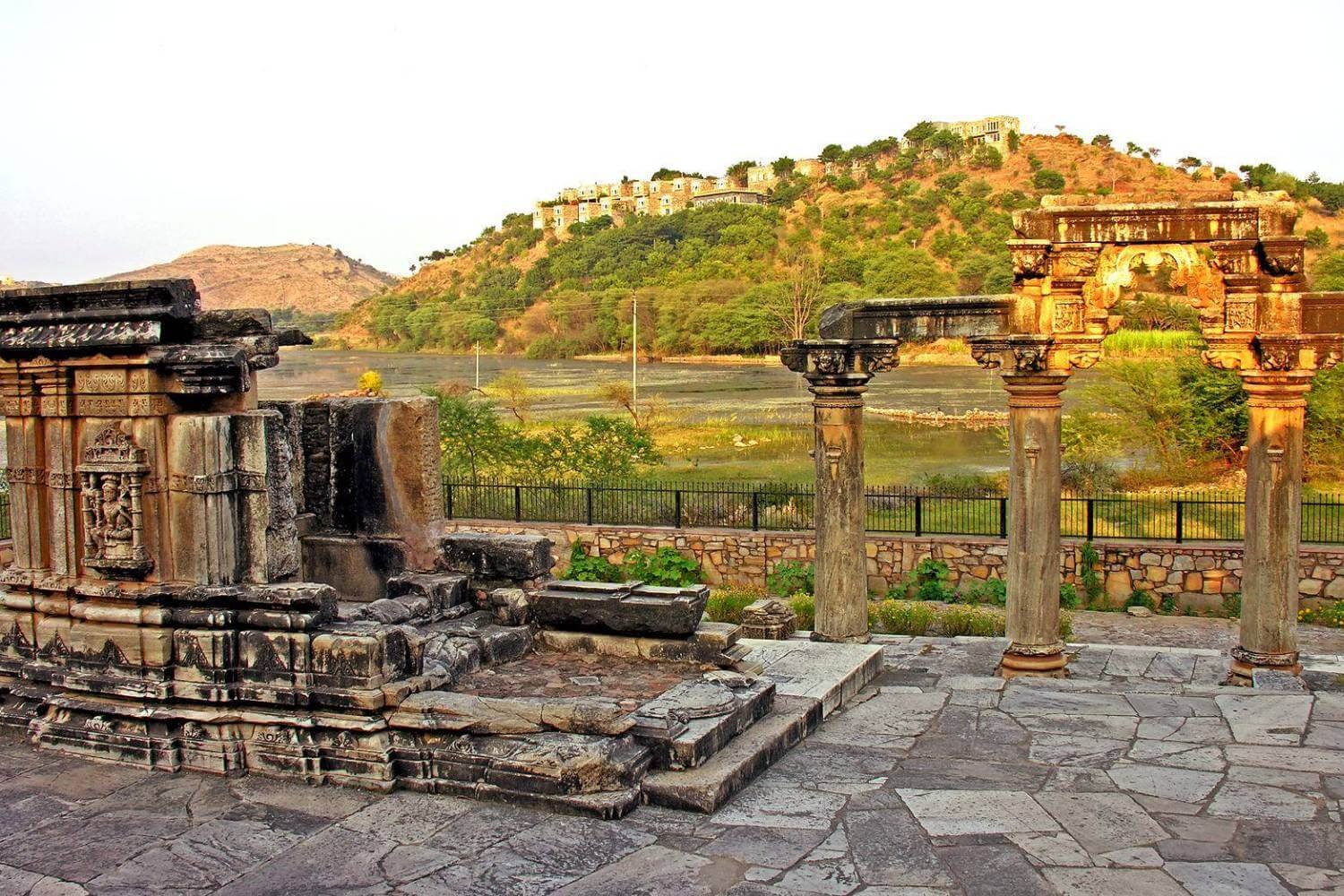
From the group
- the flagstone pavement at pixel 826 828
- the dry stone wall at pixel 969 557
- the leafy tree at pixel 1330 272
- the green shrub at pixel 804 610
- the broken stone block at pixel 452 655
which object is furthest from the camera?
the leafy tree at pixel 1330 272

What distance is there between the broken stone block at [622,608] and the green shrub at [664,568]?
7859mm

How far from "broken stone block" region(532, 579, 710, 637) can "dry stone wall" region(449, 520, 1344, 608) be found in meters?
8.08

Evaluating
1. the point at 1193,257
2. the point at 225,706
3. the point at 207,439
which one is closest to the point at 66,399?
the point at 207,439

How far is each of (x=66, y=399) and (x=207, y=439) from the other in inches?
39.7

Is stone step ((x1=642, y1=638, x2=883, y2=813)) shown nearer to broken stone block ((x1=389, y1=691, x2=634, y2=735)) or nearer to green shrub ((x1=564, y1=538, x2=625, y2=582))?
broken stone block ((x1=389, y1=691, x2=634, y2=735))

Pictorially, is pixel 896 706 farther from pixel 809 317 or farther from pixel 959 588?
pixel 809 317

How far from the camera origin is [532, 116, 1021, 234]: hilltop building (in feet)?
294

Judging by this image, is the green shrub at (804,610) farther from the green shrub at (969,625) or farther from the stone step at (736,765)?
the stone step at (736,765)

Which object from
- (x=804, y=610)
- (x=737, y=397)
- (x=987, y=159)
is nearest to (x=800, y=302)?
(x=737, y=397)

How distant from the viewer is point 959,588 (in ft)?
52.6

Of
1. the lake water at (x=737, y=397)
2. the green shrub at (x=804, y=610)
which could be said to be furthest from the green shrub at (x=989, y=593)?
the lake water at (x=737, y=397)

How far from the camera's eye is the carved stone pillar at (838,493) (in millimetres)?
10148

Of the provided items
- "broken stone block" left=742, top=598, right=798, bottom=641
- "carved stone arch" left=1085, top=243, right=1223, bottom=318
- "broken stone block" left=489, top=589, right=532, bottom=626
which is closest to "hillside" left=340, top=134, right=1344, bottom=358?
"carved stone arch" left=1085, top=243, right=1223, bottom=318

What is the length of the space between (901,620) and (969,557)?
365cm
